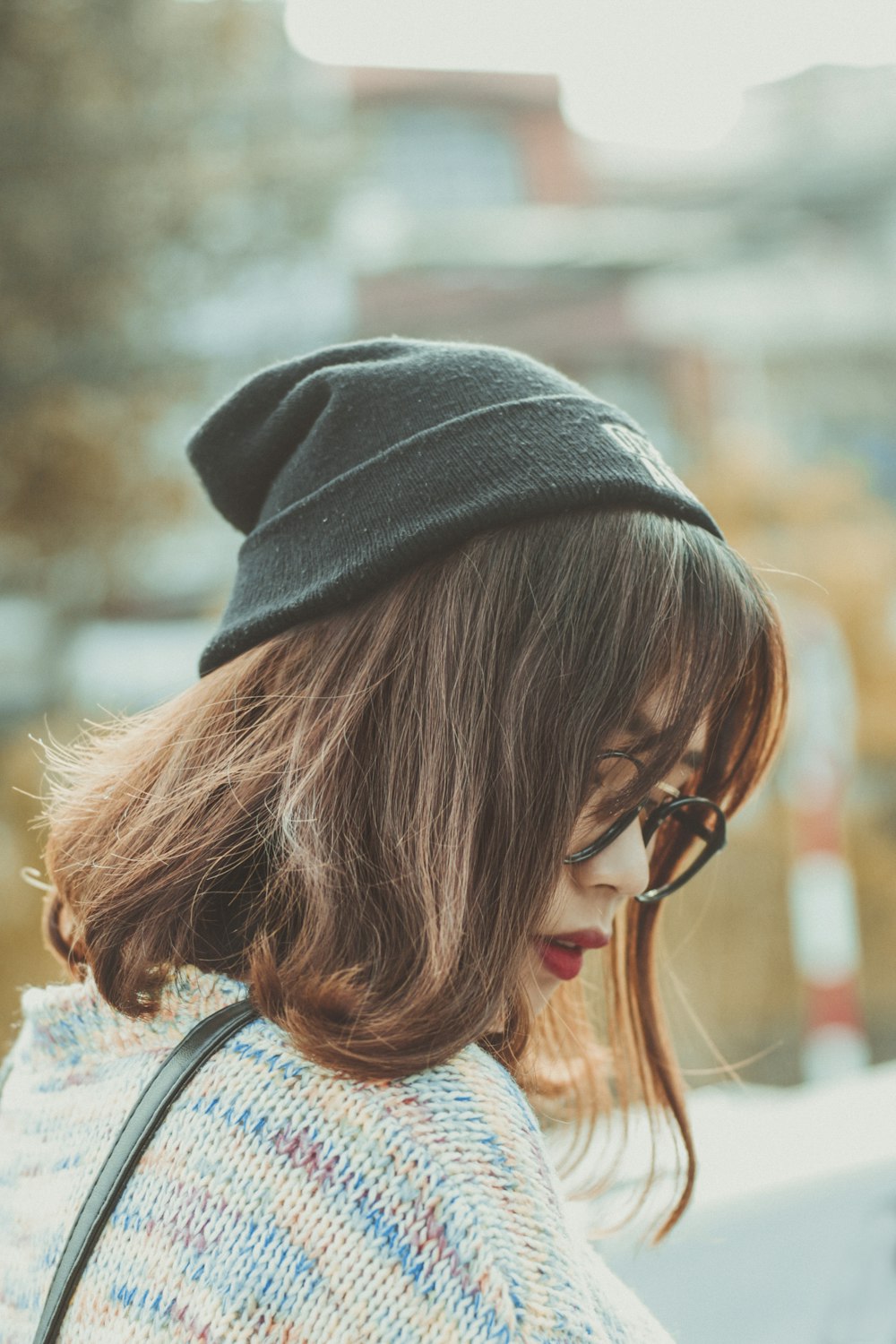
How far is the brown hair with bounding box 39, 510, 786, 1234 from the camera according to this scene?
0.82 m

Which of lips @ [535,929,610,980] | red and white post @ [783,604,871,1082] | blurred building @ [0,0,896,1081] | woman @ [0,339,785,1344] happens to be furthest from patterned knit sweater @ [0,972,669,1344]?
red and white post @ [783,604,871,1082]

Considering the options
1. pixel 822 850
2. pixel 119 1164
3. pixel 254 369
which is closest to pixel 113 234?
pixel 254 369

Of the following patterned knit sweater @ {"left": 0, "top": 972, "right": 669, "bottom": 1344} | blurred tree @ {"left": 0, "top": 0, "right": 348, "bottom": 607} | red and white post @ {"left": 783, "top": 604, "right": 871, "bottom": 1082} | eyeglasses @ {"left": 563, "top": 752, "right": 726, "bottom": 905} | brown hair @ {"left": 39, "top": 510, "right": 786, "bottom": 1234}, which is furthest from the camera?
red and white post @ {"left": 783, "top": 604, "right": 871, "bottom": 1082}

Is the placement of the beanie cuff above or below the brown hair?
above

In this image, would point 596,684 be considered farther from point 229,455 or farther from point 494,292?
point 494,292

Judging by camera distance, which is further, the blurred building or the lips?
the blurred building

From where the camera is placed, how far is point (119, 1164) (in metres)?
0.77

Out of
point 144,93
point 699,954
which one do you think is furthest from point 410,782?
point 699,954

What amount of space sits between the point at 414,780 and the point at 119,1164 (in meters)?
0.32

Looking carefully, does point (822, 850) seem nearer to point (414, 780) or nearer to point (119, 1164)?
point (414, 780)

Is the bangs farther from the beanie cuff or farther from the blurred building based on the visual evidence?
the blurred building

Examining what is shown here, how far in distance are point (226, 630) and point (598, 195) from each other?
13359mm

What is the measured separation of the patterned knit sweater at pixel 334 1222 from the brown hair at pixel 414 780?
5 centimetres

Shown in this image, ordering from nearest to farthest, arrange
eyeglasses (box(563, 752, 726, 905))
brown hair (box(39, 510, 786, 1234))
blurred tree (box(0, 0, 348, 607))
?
1. brown hair (box(39, 510, 786, 1234))
2. eyeglasses (box(563, 752, 726, 905))
3. blurred tree (box(0, 0, 348, 607))
